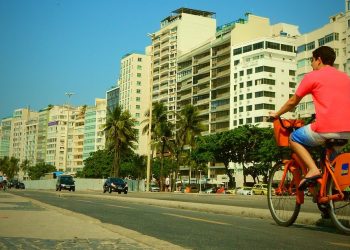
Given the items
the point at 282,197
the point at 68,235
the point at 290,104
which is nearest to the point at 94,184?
the point at 282,197

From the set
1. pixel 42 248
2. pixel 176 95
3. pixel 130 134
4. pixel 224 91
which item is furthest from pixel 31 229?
pixel 176 95

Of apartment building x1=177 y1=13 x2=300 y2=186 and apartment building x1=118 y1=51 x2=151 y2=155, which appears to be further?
apartment building x1=118 y1=51 x2=151 y2=155

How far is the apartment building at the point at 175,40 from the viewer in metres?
136

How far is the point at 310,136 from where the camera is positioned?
248 inches

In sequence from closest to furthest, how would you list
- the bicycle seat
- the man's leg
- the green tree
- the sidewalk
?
the sidewalk
the bicycle seat
the man's leg
the green tree

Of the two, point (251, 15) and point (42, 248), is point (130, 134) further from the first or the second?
point (42, 248)

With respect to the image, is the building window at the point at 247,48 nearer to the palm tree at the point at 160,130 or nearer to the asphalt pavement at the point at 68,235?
the palm tree at the point at 160,130

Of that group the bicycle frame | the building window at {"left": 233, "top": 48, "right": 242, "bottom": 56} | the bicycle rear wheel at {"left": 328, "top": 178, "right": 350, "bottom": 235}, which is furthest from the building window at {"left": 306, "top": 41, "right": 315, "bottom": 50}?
the bicycle rear wheel at {"left": 328, "top": 178, "right": 350, "bottom": 235}

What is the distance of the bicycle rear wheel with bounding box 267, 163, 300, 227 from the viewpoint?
7.18 meters

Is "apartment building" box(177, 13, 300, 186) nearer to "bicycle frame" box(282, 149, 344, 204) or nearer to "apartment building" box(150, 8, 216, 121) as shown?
"apartment building" box(150, 8, 216, 121)

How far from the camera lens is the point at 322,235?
663 cm

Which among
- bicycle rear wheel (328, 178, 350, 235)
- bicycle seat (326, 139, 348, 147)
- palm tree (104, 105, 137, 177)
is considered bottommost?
bicycle rear wheel (328, 178, 350, 235)

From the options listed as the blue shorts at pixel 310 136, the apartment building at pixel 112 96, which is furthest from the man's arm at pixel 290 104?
the apartment building at pixel 112 96

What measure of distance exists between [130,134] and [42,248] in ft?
229
